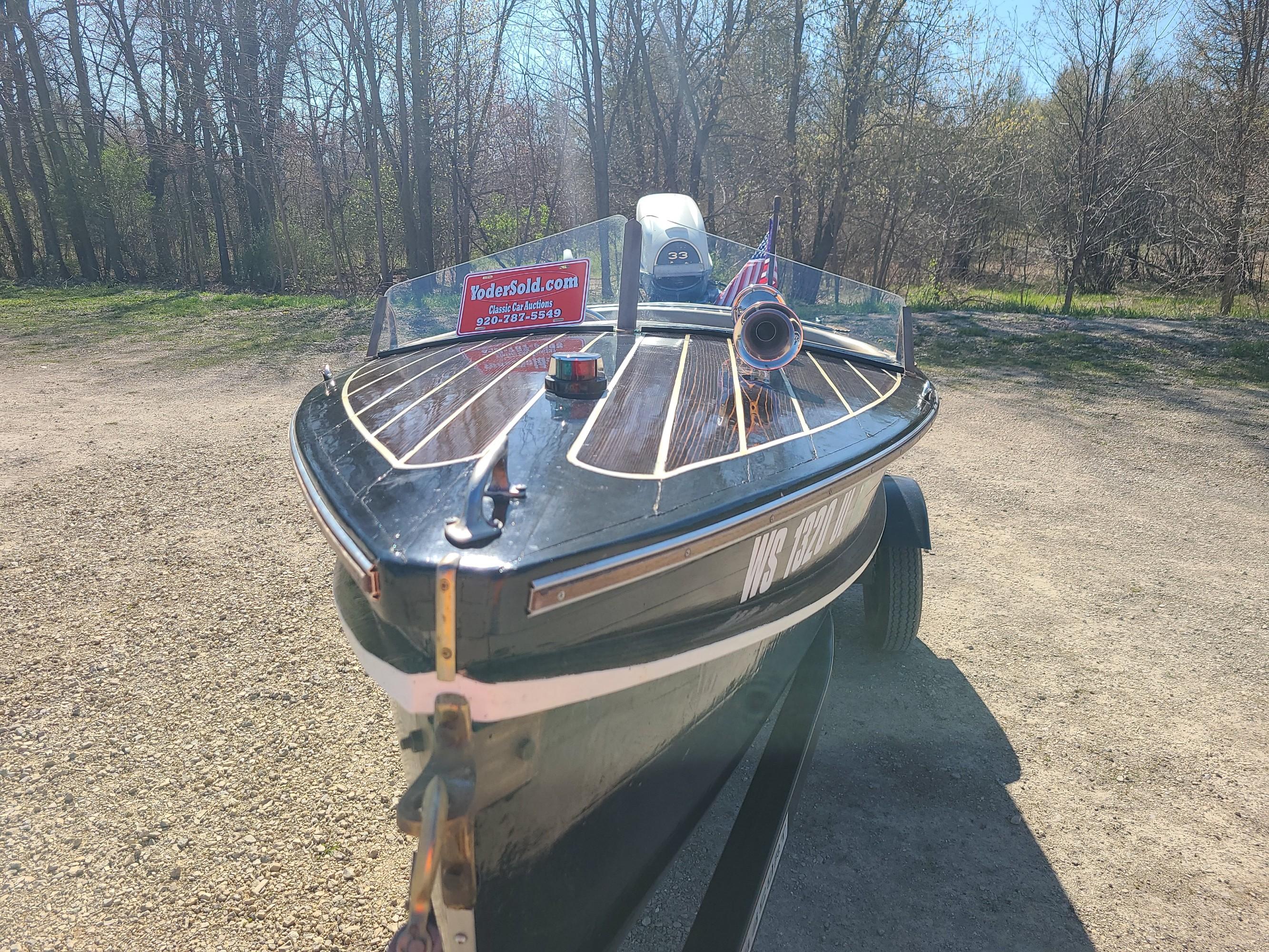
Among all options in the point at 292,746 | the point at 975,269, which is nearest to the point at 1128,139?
the point at 975,269

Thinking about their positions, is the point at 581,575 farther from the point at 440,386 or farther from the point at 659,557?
the point at 440,386

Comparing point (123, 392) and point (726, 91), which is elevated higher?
point (726, 91)

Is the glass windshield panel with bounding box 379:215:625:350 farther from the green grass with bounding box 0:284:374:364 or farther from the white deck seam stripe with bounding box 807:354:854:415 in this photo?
the green grass with bounding box 0:284:374:364

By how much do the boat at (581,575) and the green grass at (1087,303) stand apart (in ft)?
35.0

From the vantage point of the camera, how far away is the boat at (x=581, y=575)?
140cm

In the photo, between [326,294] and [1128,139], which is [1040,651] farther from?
[326,294]

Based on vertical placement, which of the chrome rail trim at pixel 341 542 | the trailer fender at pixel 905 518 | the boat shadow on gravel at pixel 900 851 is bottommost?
the boat shadow on gravel at pixel 900 851

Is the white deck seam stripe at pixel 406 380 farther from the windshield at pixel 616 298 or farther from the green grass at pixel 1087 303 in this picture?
the green grass at pixel 1087 303

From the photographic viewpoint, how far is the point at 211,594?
12.4ft

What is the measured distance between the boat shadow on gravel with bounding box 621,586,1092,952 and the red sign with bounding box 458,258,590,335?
6.24 feet

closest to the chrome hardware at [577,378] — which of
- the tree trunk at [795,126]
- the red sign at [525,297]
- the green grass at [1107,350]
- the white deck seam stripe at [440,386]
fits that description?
the white deck seam stripe at [440,386]

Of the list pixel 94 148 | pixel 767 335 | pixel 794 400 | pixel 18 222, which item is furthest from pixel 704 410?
pixel 18 222

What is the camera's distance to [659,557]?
59.3 inches

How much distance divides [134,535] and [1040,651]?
4710 mm
